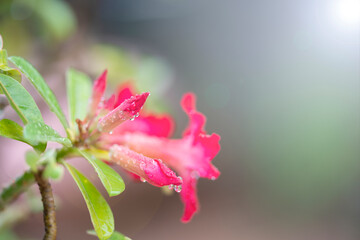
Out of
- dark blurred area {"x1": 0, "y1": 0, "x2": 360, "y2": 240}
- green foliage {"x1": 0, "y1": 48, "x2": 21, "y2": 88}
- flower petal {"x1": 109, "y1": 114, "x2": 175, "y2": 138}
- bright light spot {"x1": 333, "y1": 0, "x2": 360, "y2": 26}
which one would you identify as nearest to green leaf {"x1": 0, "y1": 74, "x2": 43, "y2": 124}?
green foliage {"x1": 0, "y1": 48, "x2": 21, "y2": 88}

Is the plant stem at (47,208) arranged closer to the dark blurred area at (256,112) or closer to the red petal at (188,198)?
the red petal at (188,198)

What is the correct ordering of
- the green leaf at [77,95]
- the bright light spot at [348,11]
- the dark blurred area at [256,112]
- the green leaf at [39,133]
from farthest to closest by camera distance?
the dark blurred area at [256,112] < the bright light spot at [348,11] < the green leaf at [77,95] < the green leaf at [39,133]

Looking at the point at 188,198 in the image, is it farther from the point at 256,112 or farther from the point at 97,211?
the point at 256,112

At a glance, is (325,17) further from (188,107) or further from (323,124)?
(188,107)

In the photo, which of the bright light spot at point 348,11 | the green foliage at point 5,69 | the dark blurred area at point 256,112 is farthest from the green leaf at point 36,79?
the bright light spot at point 348,11

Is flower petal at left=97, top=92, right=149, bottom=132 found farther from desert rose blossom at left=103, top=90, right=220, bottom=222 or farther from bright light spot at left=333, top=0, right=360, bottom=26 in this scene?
bright light spot at left=333, top=0, right=360, bottom=26

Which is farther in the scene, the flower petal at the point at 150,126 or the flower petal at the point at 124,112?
the flower petal at the point at 150,126

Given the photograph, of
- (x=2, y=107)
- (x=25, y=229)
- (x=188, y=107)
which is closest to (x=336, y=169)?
(x=25, y=229)
